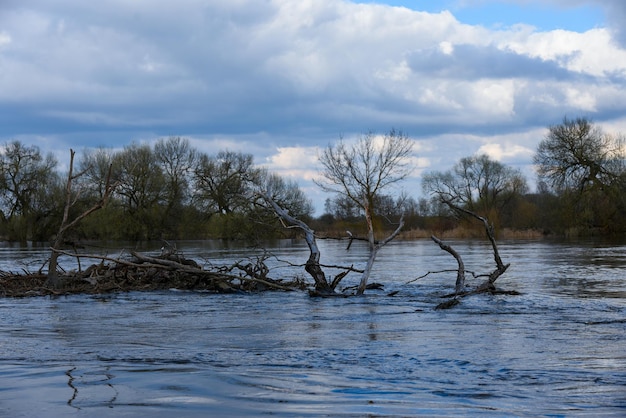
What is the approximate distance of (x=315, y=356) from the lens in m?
9.41

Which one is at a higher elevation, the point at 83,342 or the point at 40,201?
the point at 40,201

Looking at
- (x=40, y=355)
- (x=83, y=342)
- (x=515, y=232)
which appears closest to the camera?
(x=40, y=355)

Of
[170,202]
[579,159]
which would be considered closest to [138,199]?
[170,202]

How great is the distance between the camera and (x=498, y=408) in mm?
6414

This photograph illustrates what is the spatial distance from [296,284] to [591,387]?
12.9 m

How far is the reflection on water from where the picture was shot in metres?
6.64

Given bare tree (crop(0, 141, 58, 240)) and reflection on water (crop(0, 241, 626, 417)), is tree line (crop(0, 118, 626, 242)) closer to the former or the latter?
bare tree (crop(0, 141, 58, 240))

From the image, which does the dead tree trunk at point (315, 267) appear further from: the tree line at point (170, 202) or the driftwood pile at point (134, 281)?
the tree line at point (170, 202)

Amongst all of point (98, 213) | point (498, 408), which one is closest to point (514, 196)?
point (98, 213)

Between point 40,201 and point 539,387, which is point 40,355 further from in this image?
point 40,201

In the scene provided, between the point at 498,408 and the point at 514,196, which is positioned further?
the point at 514,196

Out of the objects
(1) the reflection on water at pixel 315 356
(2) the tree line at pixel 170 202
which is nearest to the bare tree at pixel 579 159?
(2) the tree line at pixel 170 202

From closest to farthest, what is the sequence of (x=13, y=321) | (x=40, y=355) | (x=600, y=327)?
1. (x=40, y=355)
2. (x=600, y=327)
3. (x=13, y=321)

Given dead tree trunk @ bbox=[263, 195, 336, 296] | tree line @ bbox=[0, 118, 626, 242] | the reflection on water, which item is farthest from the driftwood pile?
tree line @ bbox=[0, 118, 626, 242]
